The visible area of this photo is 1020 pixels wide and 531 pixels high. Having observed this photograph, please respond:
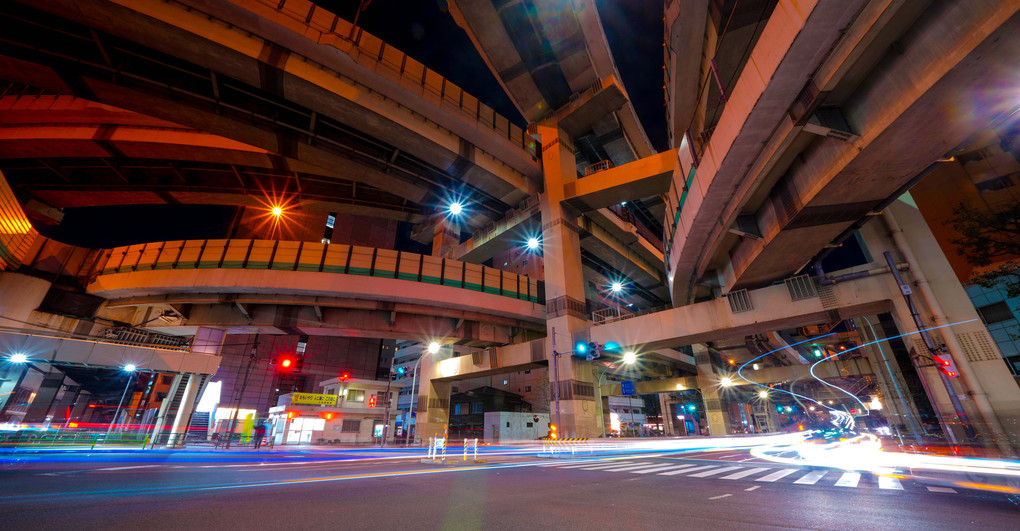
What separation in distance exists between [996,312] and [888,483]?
123ft

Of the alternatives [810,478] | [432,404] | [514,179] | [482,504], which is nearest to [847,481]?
[810,478]

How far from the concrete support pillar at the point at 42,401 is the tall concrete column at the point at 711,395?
7272cm

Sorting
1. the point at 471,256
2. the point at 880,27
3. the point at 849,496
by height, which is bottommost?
the point at 849,496

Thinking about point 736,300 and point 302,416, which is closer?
point 736,300

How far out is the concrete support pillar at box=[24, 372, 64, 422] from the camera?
41172mm

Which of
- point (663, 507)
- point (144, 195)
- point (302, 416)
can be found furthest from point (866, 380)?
point (144, 195)

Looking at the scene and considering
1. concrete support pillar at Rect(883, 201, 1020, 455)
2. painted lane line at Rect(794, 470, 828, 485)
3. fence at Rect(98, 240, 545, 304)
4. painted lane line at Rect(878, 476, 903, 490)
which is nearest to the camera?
painted lane line at Rect(878, 476, 903, 490)

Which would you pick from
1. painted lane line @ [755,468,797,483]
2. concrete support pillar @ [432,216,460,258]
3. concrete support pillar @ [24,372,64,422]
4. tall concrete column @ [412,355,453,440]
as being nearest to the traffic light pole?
painted lane line @ [755,468,797,483]

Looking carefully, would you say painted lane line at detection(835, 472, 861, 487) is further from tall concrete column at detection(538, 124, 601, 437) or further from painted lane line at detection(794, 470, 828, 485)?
tall concrete column at detection(538, 124, 601, 437)

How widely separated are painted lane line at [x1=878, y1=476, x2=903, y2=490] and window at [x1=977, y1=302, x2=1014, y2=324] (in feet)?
117

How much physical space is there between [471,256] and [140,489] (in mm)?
26795

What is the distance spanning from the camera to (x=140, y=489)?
20.2 ft

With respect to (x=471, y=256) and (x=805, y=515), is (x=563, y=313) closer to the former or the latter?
(x=471, y=256)

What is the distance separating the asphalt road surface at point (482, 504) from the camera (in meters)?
4.15
